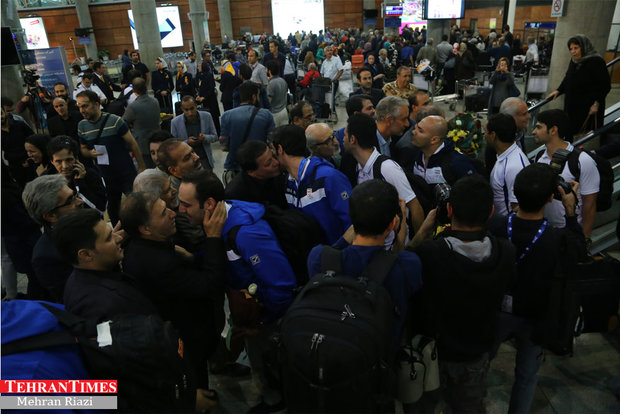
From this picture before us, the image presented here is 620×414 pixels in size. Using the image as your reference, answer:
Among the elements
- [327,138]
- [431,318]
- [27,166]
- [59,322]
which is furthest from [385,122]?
[27,166]

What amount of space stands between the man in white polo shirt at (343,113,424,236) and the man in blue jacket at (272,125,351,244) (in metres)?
0.30

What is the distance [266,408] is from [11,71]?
9.05 metres

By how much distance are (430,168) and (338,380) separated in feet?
6.40

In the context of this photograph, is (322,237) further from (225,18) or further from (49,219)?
(225,18)

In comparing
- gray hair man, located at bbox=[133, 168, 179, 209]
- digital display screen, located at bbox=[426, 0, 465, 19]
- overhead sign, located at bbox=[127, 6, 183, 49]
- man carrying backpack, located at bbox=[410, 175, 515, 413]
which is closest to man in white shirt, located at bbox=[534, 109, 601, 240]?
man carrying backpack, located at bbox=[410, 175, 515, 413]

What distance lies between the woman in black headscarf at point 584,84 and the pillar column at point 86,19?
94.3 feet

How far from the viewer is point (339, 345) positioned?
149cm

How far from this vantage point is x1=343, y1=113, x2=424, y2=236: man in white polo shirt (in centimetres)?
266

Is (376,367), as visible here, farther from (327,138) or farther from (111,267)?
(327,138)

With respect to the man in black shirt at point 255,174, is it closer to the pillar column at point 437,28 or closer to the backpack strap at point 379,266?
the backpack strap at point 379,266

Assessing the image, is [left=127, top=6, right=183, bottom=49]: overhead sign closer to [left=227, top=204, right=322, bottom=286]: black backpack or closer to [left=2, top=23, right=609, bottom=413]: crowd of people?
[left=2, top=23, right=609, bottom=413]: crowd of people

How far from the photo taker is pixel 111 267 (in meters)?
1.90

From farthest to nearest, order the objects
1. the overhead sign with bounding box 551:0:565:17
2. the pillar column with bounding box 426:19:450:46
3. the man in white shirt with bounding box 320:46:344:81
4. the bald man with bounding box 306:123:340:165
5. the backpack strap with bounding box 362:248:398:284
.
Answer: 1. the pillar column with bounding box 426:19:450:46
2. the man in white shirt with bounding box 320:46:344:81
3. the overhead sign with bounding box 551:0:565:17
4. the bald man with bounding box 306:123:340:165
5. the backpack strap with bounding box 362:248:398:284

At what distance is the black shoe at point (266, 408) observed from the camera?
2561 mm
